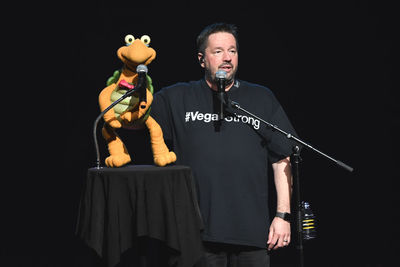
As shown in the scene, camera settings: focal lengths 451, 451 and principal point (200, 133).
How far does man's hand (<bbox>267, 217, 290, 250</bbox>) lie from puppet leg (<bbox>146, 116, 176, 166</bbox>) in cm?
51

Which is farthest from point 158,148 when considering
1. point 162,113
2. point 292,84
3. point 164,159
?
point 292,84

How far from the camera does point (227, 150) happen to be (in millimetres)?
1752

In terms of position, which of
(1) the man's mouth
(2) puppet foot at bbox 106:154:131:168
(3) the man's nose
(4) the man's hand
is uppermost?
(3) the man's nose

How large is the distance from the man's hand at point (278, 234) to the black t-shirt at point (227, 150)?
0.09 ft

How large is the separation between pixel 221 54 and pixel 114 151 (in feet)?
1.88

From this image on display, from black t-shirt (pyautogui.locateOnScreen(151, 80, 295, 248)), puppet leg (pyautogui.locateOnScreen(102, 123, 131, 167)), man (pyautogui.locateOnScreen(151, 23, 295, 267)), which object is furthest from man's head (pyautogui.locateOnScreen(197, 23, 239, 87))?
puppet leg (pyautogui.locateOnScreen(102, 123, 131, 167))

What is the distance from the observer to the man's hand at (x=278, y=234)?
179cm

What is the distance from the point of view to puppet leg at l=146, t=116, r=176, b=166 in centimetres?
161

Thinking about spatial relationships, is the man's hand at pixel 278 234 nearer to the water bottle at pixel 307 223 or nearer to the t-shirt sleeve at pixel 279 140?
the water bottle at pixel 307 223

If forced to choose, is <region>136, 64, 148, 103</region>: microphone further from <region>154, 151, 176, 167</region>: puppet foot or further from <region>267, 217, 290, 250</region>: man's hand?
<region>267, 217, 290, 250</region>: man's hand

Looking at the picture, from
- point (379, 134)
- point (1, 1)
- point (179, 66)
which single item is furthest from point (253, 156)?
point (1, 1)

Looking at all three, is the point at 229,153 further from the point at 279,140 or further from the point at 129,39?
the point at 129,39

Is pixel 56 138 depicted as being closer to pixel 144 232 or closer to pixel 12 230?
pixel 12 230

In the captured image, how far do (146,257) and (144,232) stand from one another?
13cm
